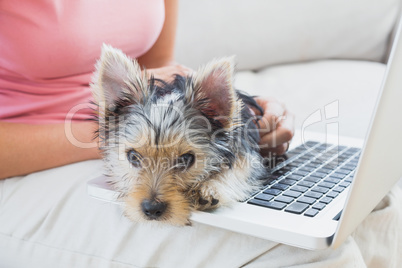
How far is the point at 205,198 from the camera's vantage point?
992 millimetres

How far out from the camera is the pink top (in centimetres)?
119

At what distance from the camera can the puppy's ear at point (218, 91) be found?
3.39 ft

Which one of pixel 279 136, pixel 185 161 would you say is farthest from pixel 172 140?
pixel 279 136

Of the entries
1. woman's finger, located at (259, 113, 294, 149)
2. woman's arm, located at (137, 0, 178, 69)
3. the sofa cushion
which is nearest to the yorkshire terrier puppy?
woman's finger, located at (259, 113, 294, 149)

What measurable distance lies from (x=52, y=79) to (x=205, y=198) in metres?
0.58

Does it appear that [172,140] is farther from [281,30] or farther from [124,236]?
[281,30]

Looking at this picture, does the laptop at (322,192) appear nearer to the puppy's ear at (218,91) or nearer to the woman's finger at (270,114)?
the woman's finger at (270,114)

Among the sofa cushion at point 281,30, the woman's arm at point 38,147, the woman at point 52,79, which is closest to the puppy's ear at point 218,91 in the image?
the woman at point 52,79

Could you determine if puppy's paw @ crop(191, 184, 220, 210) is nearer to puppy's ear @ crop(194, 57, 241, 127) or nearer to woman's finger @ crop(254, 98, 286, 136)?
puppy's ear @ crop(194, 57, 241, 127)

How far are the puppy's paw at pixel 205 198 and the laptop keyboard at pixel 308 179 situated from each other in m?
0.08

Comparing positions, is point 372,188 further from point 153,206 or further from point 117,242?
point 117,242

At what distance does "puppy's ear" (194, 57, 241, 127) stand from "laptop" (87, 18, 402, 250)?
0.64ft

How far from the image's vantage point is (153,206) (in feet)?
3.25

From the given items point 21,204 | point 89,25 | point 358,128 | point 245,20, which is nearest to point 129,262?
point 21,204
